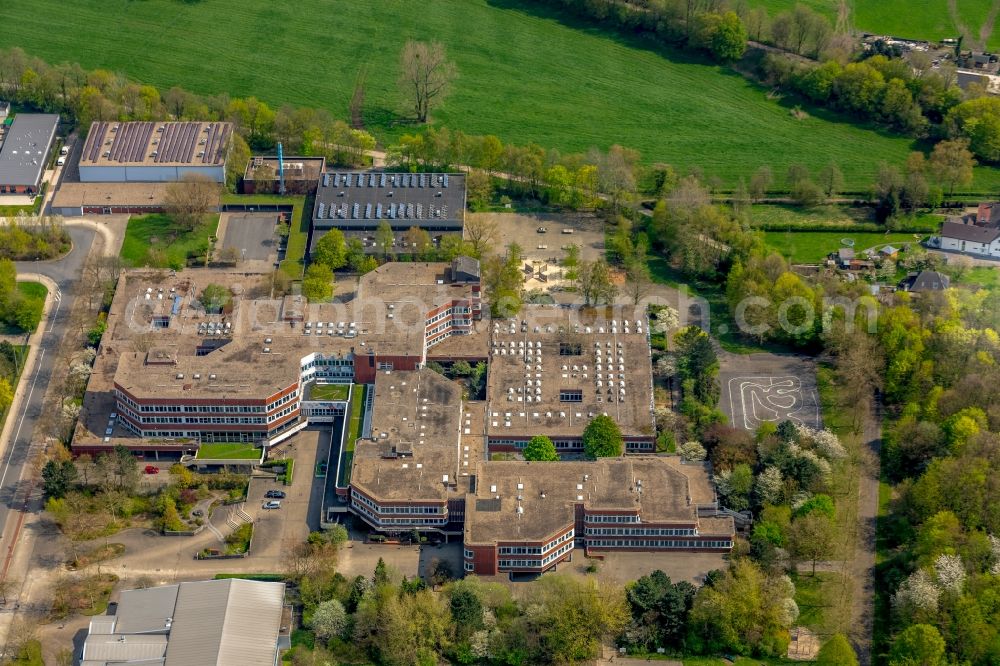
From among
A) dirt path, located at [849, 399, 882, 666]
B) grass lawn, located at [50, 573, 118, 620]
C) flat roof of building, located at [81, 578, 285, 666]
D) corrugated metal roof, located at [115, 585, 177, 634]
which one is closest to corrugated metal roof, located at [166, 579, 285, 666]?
flat roof of building, located at [81, 578, 285, 666]

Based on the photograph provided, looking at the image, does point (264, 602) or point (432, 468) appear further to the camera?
point (432, 468)

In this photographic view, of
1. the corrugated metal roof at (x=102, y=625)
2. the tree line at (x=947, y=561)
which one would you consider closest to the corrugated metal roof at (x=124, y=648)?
the corrugated metal roof at (x=102, y=625)

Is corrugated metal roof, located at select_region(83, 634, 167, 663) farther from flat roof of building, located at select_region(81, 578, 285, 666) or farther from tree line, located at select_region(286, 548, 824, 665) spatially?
tree line, located at select_region(286, 548, 824, 665)

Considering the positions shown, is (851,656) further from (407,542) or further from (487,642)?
(407,542)

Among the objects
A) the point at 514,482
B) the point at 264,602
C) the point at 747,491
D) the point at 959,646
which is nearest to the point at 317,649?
the point at 264,602

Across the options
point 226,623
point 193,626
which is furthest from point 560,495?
point 193,626

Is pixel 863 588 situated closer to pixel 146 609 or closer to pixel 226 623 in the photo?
pixel 226 623
